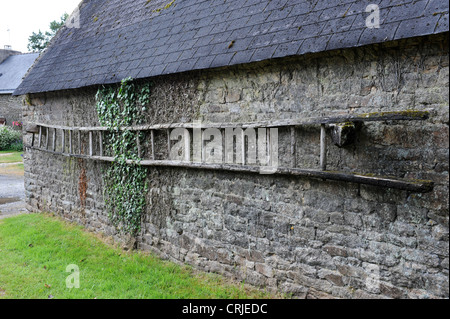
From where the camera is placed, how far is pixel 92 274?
5.85 m

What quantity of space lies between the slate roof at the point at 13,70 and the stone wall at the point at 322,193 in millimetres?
28607

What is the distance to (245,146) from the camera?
519cm

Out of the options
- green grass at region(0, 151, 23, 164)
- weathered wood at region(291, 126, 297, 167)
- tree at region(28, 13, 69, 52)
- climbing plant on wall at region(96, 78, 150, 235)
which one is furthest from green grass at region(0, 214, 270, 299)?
tree at region(28, 13, 69, 52)

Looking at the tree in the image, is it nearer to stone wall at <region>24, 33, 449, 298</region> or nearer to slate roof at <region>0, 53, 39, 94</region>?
slate roof at <region>0, 53, 39, 94</region>

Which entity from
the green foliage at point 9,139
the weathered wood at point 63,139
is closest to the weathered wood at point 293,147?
the weathered wood at point 63,139

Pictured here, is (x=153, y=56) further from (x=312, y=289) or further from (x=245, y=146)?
(x=312, y=289)

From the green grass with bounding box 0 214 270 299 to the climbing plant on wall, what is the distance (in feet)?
2.35

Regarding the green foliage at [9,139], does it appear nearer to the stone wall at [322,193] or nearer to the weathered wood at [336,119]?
the stone wall at [322,193]

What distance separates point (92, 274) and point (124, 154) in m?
2.36

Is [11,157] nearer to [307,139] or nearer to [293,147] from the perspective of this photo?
[293,147]

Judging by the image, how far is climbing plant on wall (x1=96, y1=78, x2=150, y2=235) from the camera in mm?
6871

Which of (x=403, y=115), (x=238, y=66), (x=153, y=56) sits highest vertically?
(x=153, y=56)
